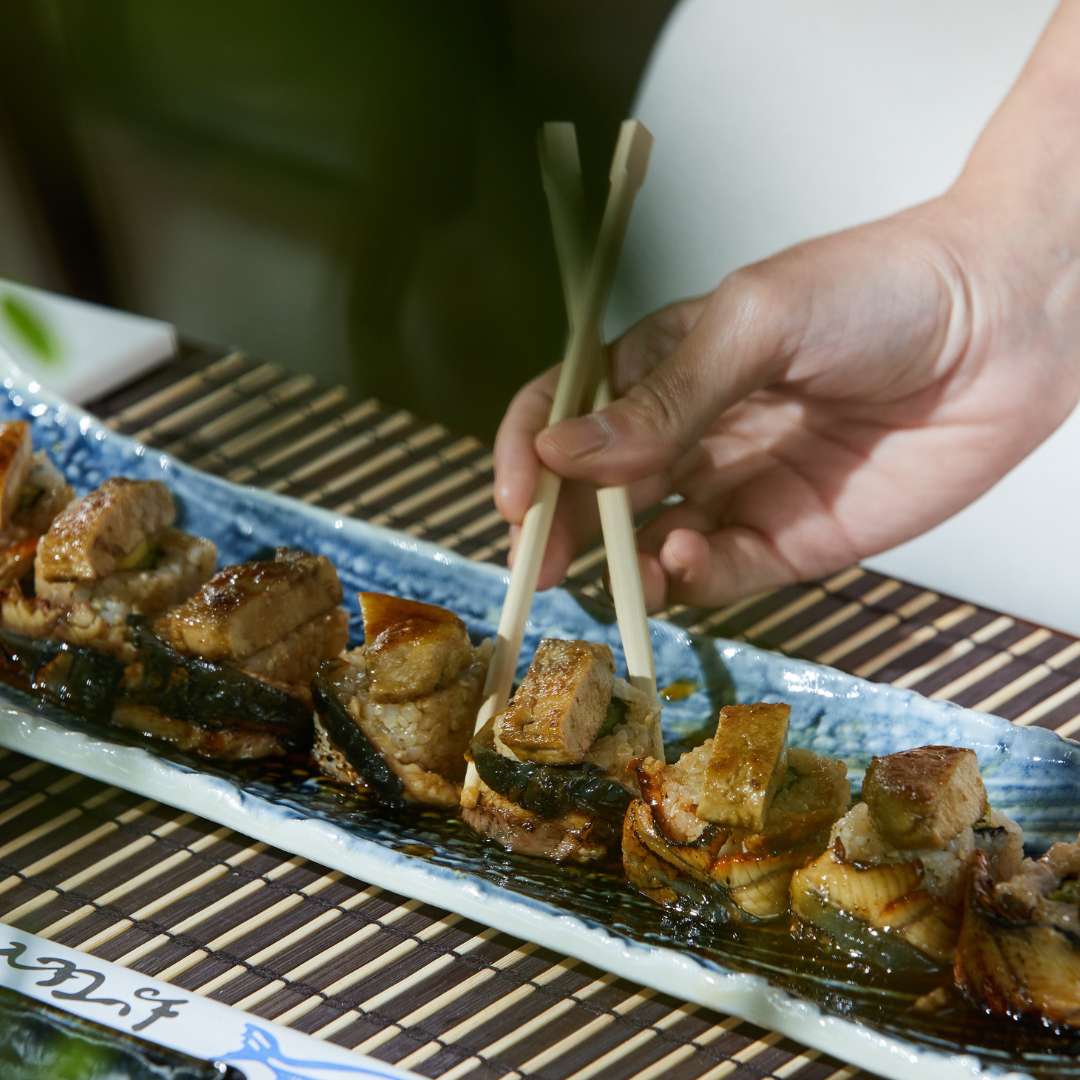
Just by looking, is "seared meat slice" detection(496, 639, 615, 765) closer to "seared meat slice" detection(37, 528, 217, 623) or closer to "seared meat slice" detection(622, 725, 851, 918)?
"seared meat slice" detection(622, 725, 851, 918)

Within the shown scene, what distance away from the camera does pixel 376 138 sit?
212 inches

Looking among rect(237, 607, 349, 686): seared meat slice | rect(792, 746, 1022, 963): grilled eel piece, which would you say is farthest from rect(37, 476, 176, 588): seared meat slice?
rect(792, 746, 1022, 963): grilled eel piece

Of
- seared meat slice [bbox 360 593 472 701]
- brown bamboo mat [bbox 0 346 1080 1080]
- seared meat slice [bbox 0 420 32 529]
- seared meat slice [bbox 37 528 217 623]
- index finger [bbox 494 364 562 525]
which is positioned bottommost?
brown bamboo mat [bbox 0 346 1080 1080]

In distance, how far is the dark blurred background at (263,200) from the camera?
4836mm

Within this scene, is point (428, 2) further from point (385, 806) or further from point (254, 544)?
point (385, 806)

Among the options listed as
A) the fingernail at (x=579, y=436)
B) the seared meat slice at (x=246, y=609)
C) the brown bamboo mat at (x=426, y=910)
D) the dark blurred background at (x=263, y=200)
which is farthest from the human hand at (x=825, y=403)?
the dark blurred background at (x=263, y=200)

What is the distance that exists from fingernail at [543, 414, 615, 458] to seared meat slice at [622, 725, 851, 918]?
0.56 meters

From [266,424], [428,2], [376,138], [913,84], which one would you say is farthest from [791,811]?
[376,138]

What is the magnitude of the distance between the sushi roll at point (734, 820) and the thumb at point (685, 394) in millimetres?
571

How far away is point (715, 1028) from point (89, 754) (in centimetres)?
94

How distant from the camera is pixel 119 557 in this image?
229cm

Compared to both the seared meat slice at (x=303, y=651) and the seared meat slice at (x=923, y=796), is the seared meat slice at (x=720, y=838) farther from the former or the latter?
the seared meat slice at (x=303, y=651)

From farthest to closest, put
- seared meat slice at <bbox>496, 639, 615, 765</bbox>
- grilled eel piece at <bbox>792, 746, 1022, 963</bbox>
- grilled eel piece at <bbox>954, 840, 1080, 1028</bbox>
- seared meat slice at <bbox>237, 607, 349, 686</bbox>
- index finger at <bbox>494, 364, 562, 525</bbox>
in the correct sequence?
index finger at <bbox>494, 364, 562, 525</bbox>, seared meat slice at <bbox>237, 607, 349, 686</bbox>, seared meat slice at <bbox>496, 639, 615, 765</bbox>, grilled eel piece at <bbox>792, 746, 1022, 963</bbox>, grilled eel piece at <bbox>954, 840, 1080, 1028</bbox>

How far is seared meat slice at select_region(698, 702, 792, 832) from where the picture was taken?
171 cm
